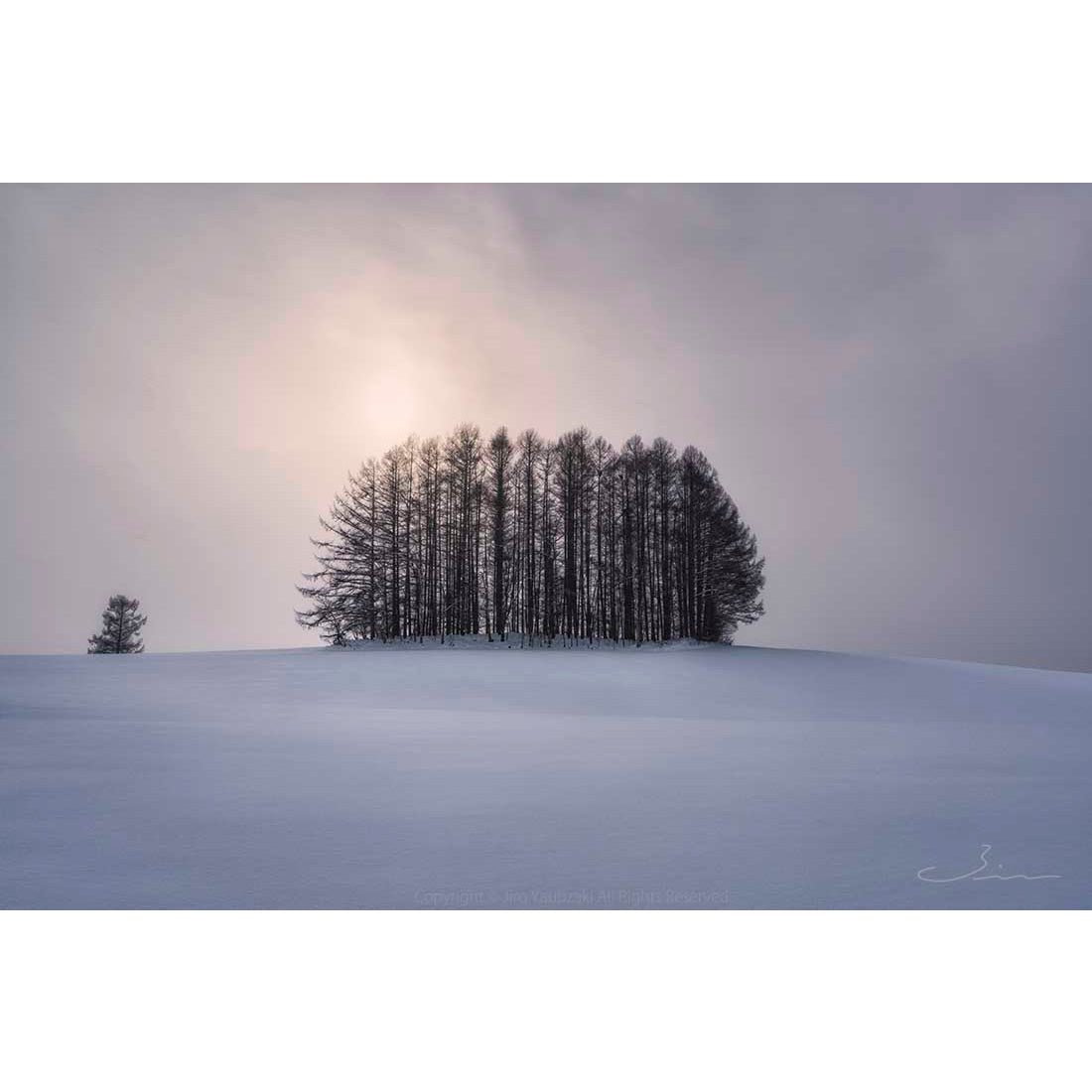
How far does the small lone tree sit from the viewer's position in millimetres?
34906

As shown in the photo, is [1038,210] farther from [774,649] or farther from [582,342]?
[774,649]

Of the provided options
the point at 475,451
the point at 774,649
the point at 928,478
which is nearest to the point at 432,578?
the point at 475,451

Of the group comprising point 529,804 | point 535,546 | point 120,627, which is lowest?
point 529,804

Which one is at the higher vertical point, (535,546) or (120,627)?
(535,546)

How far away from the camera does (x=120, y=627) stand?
35.2 meters

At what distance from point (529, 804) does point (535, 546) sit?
1811cm

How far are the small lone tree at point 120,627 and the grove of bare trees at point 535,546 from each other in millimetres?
18264

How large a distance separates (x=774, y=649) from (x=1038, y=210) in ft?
39.0

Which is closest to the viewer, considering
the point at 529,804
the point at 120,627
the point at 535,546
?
the point at 529,804

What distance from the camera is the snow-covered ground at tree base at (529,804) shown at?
3.65 m

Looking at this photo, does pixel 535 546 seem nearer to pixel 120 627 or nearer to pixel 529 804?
pixel 529 804

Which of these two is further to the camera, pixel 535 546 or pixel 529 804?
pixel 535 546

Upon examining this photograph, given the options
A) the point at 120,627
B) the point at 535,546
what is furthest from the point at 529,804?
the point at 120,627
